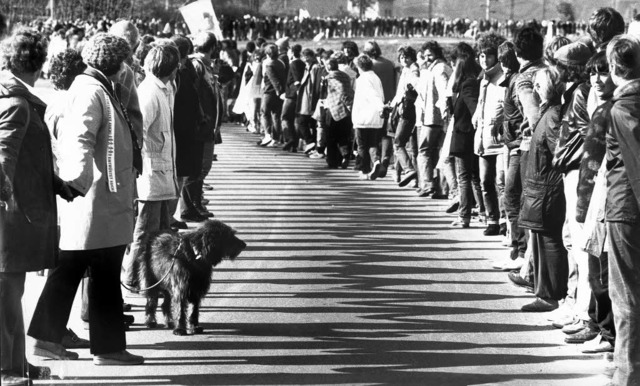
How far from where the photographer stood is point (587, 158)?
7766 millimetres

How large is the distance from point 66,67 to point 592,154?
3362 millimetres

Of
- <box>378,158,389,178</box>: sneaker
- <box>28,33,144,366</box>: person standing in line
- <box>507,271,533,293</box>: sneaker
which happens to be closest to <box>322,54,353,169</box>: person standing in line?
<box>378,158,389,178</box>: sneaker

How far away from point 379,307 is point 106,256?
2676 mm

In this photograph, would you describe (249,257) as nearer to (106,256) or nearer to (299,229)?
(299,229)

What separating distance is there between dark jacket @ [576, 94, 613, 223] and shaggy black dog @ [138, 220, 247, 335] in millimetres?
2303

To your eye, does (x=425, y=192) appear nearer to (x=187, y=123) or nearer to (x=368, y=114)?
(x=368, y=114)

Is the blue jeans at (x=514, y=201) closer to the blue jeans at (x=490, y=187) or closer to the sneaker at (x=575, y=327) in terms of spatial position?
the blue jeans at (x=490, y=187)

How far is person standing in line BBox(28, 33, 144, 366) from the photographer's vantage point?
7762 millimetres

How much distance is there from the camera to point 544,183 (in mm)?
9531

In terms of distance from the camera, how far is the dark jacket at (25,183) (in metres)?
7.02

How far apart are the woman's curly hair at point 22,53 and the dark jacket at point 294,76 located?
15200mm

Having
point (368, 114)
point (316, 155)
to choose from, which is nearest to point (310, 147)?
point (316, 155)

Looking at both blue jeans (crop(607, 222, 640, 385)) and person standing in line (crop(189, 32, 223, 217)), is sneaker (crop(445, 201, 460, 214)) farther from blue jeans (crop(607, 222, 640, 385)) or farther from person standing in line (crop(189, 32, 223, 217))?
blue jeans (crop(607, 222, 640, 385))

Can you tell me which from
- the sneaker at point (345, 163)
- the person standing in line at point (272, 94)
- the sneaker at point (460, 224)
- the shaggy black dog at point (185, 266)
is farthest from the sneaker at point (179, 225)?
the person standing in line at point (272, 94)
